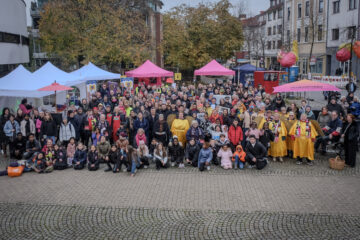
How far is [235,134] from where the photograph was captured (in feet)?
37.6

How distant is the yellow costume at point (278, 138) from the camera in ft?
36.9

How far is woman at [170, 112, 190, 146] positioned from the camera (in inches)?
472

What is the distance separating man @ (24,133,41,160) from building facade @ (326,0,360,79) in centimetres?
3042

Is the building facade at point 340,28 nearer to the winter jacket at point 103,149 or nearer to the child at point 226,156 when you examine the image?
the child at point 226,156

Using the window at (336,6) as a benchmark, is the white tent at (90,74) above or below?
below

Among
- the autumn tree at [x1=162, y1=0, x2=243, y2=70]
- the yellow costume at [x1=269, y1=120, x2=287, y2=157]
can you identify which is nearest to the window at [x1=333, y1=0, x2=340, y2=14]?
the autumn tree at [x1=162, y1=0, x2=243, y2=70]

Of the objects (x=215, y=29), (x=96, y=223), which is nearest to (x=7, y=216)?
(x=96, y=223)

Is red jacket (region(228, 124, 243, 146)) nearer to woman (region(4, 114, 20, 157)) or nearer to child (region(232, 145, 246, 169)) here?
child (region(232, 145, 246, 169))

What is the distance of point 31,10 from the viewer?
51.4m

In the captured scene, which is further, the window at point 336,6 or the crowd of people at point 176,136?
the window at point 336,6

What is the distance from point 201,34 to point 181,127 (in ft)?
A: 68.7

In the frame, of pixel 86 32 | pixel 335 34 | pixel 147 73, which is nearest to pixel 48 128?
pixel 147 73

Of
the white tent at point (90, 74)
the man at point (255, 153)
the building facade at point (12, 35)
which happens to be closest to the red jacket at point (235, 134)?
the man at point (255, 153)

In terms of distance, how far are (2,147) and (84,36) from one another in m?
17.4
